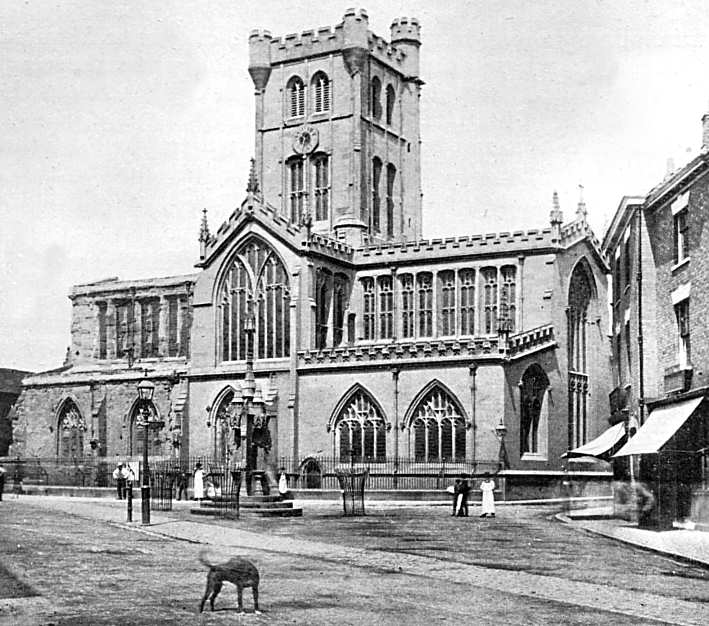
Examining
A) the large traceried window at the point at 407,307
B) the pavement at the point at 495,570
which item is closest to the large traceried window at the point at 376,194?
the large traceried window at the point at 407,307

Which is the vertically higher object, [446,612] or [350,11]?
[350,11]

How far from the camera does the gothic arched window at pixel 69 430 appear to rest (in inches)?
2611

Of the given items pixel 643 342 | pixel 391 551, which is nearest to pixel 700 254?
pixel 643 342

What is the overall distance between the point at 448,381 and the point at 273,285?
1214 cm

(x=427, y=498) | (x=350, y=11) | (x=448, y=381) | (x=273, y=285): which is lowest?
(x=427, y=498)

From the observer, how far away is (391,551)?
2452cm

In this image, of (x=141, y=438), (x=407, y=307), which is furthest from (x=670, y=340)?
(x=141, y=438)

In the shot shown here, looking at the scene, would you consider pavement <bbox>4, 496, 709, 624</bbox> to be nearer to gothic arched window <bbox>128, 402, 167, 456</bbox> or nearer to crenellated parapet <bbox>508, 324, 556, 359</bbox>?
crenellated parapet <bbox>508, 324, 556, 359</bbox>

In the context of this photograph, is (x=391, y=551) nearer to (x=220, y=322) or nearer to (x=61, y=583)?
(x=61, y=583)

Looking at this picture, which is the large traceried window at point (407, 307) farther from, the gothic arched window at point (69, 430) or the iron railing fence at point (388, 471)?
the gothic arched window at point (69, 430)

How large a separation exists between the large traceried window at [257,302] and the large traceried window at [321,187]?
936cm

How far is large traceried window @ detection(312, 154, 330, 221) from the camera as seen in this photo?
69.1m

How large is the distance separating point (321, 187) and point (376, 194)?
3266 mm

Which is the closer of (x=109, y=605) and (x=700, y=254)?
(x=109, y=605)
